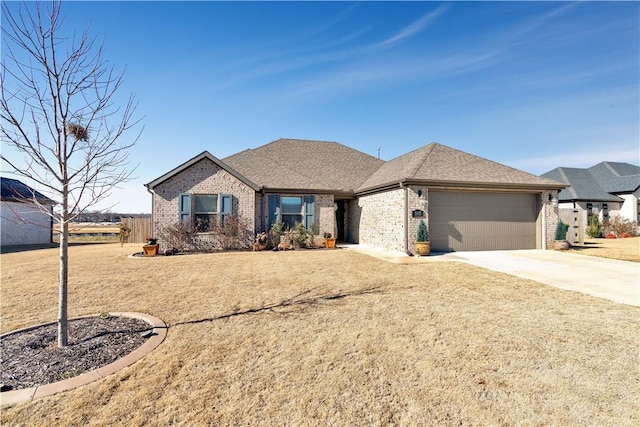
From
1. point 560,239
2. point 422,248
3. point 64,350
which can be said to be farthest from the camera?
point 560,239

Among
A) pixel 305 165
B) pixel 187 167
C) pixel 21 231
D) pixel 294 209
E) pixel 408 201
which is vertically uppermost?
pixel 305 165

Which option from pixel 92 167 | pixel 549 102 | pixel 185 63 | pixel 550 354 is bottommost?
pixel 550 354

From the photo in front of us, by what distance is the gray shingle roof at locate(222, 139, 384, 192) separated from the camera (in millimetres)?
15891

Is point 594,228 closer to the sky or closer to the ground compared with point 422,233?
closer to the ground

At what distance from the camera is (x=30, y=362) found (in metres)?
3.26

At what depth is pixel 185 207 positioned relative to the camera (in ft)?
43.6

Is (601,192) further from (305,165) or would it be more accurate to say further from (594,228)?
(305,165)

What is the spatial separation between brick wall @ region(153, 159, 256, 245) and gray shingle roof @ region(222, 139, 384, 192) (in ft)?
4.18

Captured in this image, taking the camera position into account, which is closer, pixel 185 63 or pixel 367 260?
pixel 185 63

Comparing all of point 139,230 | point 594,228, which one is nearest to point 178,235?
point 139,230

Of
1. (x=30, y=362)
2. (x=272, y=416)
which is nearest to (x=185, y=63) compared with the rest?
(x=30, y=362)

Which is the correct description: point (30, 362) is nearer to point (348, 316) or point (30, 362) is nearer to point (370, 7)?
point (348, 316)

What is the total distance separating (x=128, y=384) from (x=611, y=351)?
5.52 meters

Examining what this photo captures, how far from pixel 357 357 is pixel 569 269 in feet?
29.2
